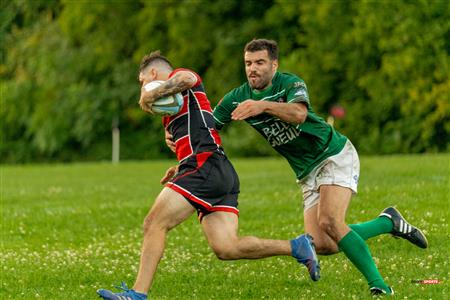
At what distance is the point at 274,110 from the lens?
8008 millimetres

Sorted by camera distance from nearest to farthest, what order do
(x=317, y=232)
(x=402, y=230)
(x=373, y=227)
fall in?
(x=317, y=232) < (x=373, y=227) < (x=402, y=230)

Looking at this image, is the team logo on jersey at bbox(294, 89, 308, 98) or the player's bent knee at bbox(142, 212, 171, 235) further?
the team logo on jersey at bbox(294, 89, 308, 98)

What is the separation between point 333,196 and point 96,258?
3813 millimetres

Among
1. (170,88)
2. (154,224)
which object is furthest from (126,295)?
(170,88)

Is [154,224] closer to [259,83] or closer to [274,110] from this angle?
[274,110]

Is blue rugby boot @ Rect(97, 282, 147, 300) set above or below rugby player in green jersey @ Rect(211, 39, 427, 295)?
below

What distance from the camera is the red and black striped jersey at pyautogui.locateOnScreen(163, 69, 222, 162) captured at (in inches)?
328

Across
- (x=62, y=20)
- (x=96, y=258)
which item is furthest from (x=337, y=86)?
(x=96, y=258)

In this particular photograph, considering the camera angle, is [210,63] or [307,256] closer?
[307,256]

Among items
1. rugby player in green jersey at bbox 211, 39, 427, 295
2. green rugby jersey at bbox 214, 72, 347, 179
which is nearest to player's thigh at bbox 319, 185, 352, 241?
rugby player in green jersey at bbox 211, 39, 427, 295

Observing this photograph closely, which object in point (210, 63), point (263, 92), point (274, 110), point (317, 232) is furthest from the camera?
point (210, 63)

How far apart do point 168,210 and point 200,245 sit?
4.26m

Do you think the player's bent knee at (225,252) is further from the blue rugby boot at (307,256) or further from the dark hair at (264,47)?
the dark hair at (264,47)

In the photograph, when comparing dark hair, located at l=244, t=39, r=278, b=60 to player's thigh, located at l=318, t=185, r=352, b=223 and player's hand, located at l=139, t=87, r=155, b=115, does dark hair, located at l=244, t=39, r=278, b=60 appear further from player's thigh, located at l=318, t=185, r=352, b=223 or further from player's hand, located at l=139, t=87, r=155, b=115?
player's thigh, located at l=318, t=185, r=352, b=223
